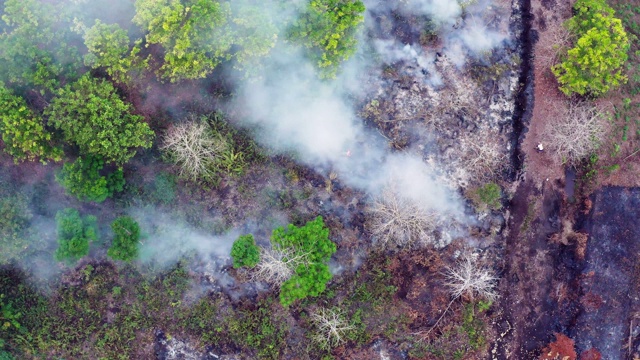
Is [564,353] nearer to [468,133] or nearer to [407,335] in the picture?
[407,335]

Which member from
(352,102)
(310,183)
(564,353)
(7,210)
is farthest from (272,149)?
(564,353)

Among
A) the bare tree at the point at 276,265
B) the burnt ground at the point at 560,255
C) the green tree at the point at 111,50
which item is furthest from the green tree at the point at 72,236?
the burnt ground at the point at 560,255

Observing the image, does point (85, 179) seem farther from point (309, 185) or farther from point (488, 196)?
point (488, 196)

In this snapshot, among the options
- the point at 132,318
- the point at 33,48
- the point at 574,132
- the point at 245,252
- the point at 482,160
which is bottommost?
the point at 132,318

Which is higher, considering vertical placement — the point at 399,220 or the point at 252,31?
the point at 252,31

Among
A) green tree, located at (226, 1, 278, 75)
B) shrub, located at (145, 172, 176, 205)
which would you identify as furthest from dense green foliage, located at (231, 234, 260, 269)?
green tree, located at (226, 1, 278, 75)

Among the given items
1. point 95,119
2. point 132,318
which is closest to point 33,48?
point 95,119

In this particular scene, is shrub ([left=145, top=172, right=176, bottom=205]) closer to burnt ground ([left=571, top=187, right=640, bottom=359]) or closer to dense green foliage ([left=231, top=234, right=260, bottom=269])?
dense green foliage ([left=231, top=234, right=260, bottom=269])
